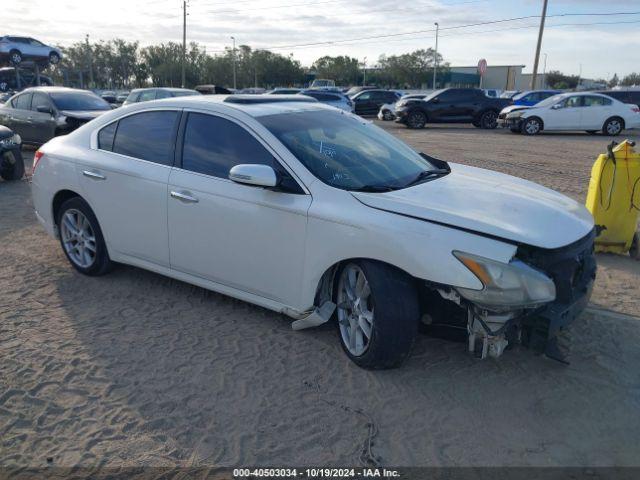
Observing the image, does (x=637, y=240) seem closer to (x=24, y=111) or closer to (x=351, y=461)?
(x=351, y=461)

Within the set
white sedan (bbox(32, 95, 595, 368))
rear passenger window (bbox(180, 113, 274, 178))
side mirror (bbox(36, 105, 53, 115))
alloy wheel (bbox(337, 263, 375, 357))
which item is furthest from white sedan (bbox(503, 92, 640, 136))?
alloy wheel (bbox(337, 263, 375, 357))

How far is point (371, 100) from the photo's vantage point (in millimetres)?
30594

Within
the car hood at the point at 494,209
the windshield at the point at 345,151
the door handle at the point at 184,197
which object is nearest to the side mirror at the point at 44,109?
the door handle at the point at 184,197

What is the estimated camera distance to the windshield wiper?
394 cm

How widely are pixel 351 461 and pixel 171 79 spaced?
74.4 metres

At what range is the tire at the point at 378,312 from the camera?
329 cm

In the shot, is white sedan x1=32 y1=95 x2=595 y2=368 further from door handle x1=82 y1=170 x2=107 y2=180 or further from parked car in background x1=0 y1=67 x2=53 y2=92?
parked car in background x1=0 y1=67 x2=53 y2=92

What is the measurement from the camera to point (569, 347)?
3861 millimetres

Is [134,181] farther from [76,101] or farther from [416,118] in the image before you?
[416,118]

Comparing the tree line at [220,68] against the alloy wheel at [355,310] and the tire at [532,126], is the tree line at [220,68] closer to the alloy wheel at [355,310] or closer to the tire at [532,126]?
the tire at [532,126]

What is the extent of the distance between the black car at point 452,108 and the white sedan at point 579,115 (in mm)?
3293

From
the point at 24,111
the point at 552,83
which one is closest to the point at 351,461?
the point at 24,111

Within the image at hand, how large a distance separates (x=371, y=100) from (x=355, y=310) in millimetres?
28322

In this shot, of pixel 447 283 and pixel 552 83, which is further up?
pixel 552 83
